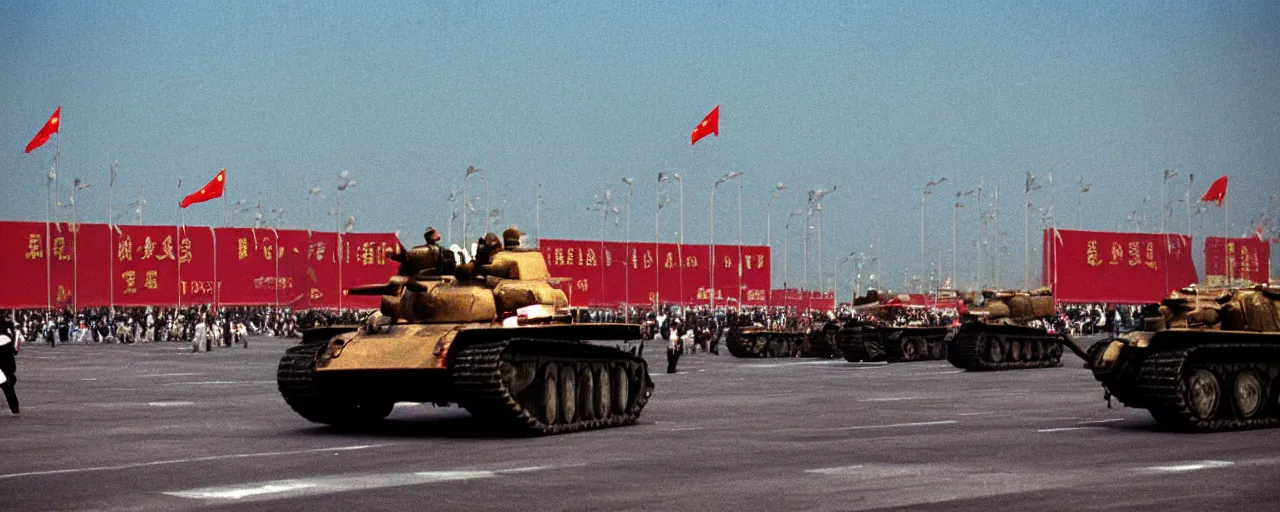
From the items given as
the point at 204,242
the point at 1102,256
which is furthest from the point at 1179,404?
the point at 204,242

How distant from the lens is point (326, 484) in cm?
1645

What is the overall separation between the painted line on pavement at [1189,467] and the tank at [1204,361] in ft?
18.3

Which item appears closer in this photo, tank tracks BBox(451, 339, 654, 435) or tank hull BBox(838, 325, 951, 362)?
tank tracks BBox(451, 339, 654, 435)

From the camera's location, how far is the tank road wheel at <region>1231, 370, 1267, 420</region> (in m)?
25.9

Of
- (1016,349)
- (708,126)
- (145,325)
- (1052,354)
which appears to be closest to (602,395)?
(1016,349)

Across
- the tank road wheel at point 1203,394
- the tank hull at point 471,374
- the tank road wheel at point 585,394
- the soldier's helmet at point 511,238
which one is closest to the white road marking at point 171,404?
the tank hull at point 471,374

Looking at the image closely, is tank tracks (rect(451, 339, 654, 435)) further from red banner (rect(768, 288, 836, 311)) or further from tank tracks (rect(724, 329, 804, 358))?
red banner (rect(768, 288, 836, 311))

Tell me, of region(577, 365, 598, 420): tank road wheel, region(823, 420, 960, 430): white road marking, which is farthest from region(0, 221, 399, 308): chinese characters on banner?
region(823, 420, 960, 430): white road marking

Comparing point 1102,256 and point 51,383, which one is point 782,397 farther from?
point 1102,256

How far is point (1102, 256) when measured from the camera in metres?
99.6

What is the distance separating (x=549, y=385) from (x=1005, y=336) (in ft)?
113

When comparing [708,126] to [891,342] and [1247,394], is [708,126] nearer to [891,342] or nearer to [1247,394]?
[891,342]

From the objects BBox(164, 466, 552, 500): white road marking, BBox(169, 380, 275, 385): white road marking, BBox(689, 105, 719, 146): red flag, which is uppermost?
BBox(689, 105, 719, 146): red flag

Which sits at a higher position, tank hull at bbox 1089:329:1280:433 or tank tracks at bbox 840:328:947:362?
tank hull at bbox 1089:329:1280:433
